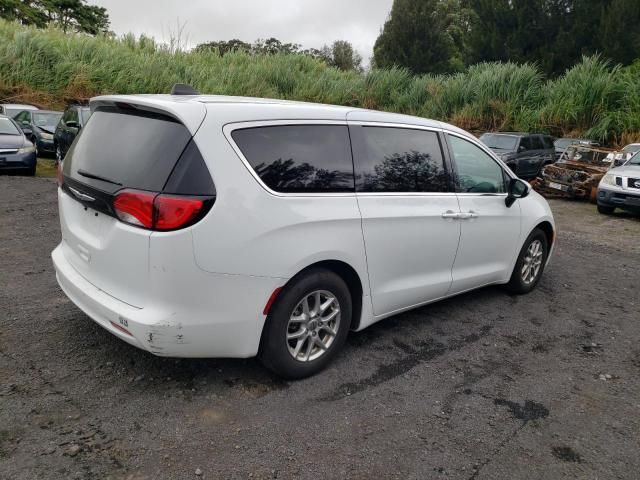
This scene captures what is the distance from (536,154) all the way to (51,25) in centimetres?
2097

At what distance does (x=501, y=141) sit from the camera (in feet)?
52.1

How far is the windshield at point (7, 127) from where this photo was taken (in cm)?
1170

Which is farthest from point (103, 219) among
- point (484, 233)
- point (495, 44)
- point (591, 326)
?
point (495, 44)

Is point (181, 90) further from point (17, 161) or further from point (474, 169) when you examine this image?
point (17, 161)

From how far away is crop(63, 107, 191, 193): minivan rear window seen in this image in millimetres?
2887

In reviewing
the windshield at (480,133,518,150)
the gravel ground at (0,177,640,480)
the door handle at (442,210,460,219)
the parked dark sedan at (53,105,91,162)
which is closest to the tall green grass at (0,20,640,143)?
the windshield at (480,133,518,150)

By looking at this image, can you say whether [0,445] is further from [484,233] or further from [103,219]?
[484,233]

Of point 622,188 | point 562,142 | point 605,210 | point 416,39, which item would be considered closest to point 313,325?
point 622,188

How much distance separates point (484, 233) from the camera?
4.56 m

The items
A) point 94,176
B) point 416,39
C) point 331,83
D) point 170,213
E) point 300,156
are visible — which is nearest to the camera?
point 170,213

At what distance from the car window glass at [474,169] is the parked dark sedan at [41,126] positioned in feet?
46.6

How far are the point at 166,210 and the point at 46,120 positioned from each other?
1554 cm

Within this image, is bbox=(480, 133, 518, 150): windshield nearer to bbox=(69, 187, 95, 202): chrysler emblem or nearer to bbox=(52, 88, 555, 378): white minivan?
bbox=(52, 88, 555, 378): white minivan

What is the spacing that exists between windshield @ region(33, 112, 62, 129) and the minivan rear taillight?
15.0 m
